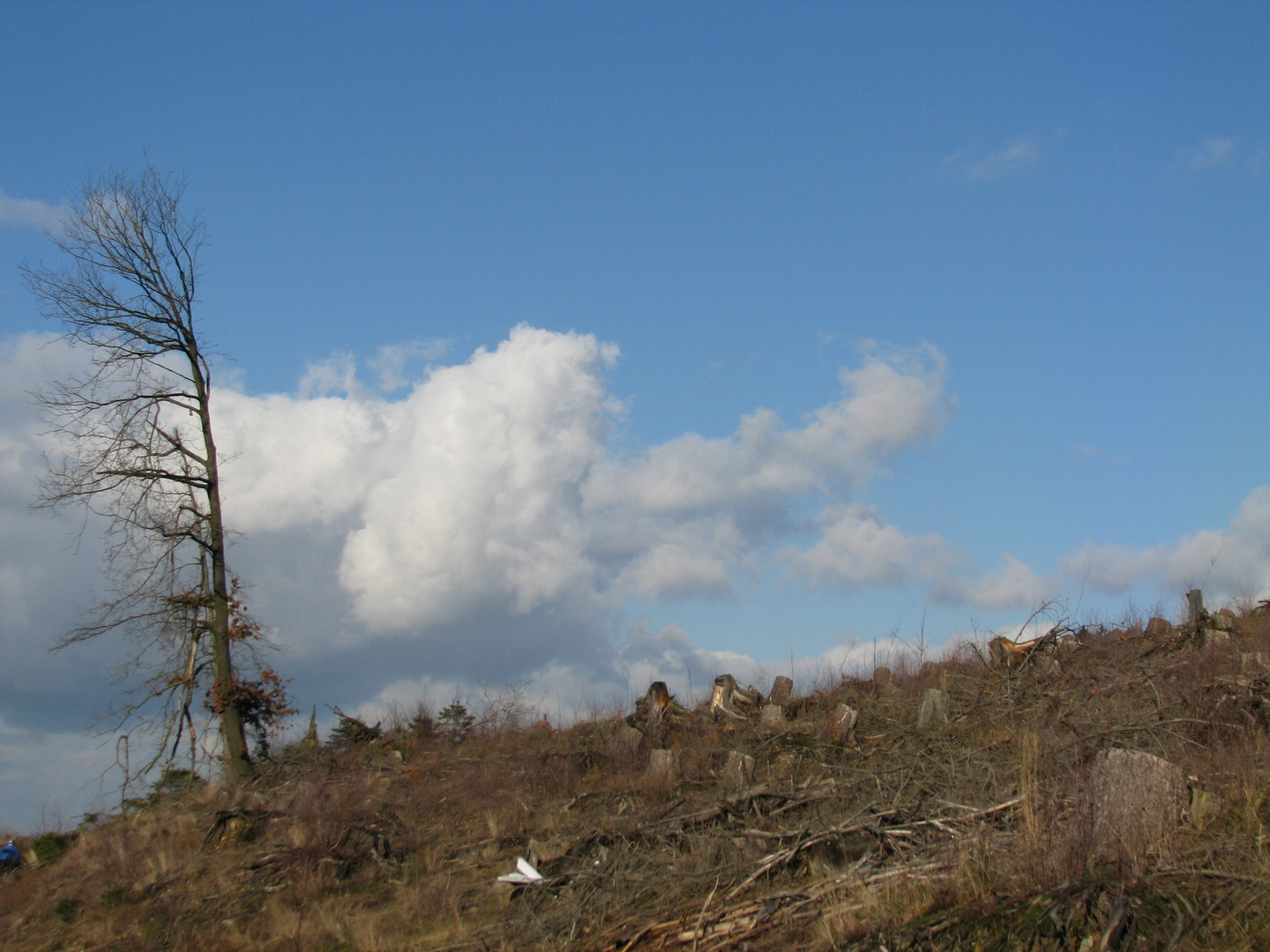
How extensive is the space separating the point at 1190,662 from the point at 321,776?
11.7m

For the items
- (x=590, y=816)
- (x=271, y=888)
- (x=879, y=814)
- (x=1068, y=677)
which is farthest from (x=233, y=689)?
(x=1068, y=677)

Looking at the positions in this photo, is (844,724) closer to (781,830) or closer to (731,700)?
(731,700)

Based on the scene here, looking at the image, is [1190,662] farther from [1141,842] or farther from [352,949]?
[352,949]

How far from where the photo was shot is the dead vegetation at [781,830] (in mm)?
5559

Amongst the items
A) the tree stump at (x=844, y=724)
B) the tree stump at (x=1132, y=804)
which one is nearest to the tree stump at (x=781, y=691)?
the tree stump at (x=844, y=724)

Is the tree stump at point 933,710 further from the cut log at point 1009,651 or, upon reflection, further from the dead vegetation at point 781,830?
the cut log at point 1009,651

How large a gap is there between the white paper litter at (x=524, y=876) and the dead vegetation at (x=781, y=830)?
61mm

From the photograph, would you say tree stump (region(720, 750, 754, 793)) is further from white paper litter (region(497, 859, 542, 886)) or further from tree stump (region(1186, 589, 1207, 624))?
tree stump (region(1186, 589, 1207, 624))

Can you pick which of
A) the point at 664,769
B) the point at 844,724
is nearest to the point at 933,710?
the point at 844,724

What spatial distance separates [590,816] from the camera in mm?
10805

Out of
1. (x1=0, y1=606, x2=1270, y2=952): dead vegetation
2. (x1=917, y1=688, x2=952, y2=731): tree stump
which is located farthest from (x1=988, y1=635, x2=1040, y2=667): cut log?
(x1=917, y1=688, x2=952, y2=731): tree stump

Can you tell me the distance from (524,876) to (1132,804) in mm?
4996

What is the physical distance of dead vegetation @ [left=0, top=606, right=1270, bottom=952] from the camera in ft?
18.2

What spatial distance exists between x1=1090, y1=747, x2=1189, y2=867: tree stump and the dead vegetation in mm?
21
